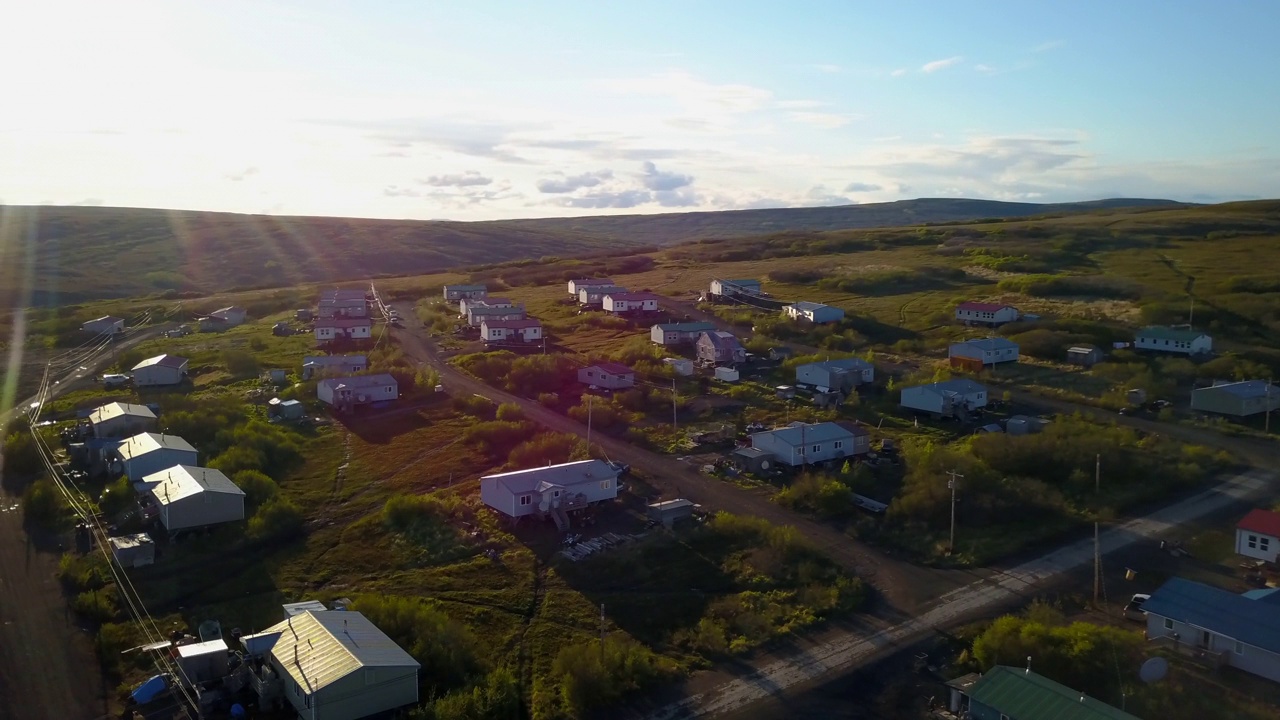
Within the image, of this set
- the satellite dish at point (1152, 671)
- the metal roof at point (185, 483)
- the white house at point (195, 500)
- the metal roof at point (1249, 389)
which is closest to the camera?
the satellite dish at point (1152, 671)

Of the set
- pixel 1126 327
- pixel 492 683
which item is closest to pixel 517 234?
pixel 1126 327

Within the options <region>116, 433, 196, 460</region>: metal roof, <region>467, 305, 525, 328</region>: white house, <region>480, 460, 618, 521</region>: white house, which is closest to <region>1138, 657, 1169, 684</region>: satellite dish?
<region>480, 460, 618, 521</region>: white house

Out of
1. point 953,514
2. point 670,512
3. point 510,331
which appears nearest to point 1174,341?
point 953,514

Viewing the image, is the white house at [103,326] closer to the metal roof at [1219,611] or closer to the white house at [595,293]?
the white house at [595,293]

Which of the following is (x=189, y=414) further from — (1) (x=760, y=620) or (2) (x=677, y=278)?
(2) (x=677, y=278)

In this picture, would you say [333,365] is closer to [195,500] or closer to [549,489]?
[195,500]

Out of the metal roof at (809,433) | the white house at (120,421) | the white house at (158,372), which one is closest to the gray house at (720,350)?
the metal roof at (809,433)

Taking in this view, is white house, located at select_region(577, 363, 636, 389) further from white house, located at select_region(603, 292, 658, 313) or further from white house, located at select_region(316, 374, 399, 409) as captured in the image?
white house, located at select_region(603, 292, 658, 313)
